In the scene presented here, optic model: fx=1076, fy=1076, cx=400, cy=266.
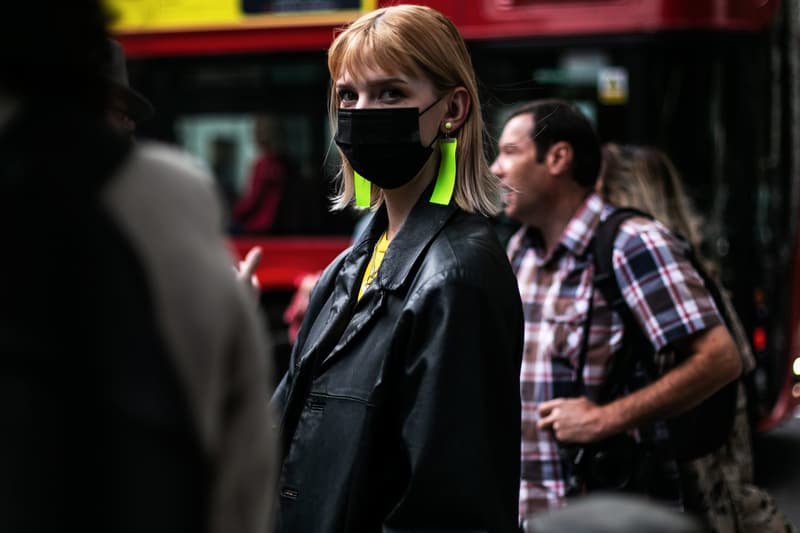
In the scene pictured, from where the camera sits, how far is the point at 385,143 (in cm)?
226

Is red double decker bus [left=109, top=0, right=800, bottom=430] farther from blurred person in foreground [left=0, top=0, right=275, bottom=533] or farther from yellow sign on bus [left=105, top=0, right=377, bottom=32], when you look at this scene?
blurred person in foreground [left=0, top=0, right=275, bottom=533]

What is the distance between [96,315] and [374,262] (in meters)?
1.41

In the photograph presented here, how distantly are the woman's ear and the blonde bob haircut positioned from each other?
1 cm

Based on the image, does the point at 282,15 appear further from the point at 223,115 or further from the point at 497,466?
the point at 497,466

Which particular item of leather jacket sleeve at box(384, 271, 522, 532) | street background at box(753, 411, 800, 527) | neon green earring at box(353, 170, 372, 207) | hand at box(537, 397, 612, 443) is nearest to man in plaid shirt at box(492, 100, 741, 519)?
hand at box(537, 397, 612, 443)

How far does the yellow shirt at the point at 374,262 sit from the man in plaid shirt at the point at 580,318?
0.81 meters

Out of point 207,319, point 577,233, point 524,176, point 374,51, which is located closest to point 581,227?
point 577,233

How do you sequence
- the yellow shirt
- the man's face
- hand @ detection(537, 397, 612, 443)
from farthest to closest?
the man's face → hand @ detection(537, 397, 612, 443) → the yellow shirt

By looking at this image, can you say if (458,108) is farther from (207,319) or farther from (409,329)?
(207,319)

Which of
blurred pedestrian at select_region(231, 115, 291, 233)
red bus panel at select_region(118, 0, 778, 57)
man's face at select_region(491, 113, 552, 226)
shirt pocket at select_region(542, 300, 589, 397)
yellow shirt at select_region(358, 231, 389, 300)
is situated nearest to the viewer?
yellow shirt at select_region(358, 231, 389, 300)

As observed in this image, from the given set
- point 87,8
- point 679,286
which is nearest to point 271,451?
point 87,8

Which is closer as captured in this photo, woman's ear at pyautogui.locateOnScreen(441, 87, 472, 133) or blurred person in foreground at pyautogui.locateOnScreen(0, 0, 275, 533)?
blurred person in foreground at pyautogui.locateOnScreen(0, 0, 275, 533)

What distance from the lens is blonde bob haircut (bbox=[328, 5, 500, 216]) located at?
2191 mm

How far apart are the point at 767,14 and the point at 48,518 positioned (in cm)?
732
